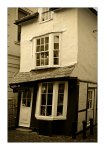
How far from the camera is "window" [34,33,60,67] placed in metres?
4.52

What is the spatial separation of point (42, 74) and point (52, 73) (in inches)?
10.3

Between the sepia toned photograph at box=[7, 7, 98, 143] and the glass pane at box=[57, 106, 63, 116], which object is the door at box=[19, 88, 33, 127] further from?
the glass pane at box=[57, 106, 63, 116]

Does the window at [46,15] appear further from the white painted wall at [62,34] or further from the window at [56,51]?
the window at [56,51]

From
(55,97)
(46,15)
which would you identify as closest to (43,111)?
(55,97)

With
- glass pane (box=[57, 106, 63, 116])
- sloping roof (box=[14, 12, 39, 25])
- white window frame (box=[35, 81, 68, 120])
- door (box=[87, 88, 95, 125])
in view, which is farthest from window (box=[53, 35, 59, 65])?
door (box=[87, 88, 95, 125])

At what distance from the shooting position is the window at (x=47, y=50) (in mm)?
4516

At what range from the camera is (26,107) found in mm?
4855

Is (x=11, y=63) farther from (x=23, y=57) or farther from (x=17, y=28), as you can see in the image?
(x=17, y=28)

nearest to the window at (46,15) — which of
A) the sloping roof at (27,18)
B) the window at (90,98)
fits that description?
the sloping roof at (27,18)
